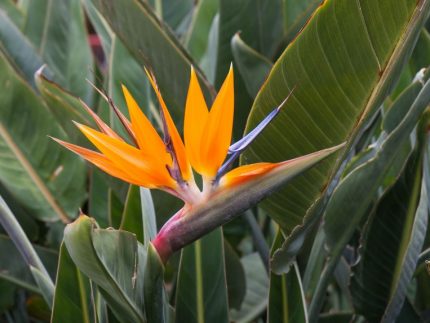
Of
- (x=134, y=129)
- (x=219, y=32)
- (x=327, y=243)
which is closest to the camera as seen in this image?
(x=134, y=129)

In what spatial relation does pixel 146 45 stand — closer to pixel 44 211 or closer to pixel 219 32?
pixel 219 32

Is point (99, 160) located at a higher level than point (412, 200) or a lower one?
higher

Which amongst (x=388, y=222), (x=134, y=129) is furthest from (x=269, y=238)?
(x=134, y=129)

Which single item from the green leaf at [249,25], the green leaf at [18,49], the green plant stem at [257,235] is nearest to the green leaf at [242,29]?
the green leaf at [249,25]

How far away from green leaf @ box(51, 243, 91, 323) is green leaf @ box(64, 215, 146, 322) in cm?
12

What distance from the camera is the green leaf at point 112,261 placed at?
57 cm

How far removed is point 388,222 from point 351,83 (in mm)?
259

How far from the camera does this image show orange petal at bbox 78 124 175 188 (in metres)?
0.55

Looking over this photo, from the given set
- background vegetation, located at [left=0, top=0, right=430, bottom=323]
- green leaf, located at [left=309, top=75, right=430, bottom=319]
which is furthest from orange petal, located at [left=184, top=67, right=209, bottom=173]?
green leaf, located at [left=309, top=75, right=430, bottom=319]

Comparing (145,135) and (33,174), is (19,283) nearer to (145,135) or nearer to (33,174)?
(33,174)

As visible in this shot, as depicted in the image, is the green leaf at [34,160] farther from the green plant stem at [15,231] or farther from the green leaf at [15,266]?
the green plant stem at [15,231]

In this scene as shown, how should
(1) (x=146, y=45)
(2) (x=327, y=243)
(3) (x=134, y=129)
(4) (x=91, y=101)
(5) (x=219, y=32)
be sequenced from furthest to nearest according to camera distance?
(4) (x=91, y=101), (5) (x=219, y=32), (1) (x=146, y=45), (2) (x=327, y=243), (3) (x=134, y=129)

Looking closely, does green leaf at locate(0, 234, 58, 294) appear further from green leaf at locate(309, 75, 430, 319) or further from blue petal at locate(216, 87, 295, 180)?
blue petal at locate(216, 87, 295, 180)

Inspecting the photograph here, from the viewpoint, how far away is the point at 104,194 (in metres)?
1.12
